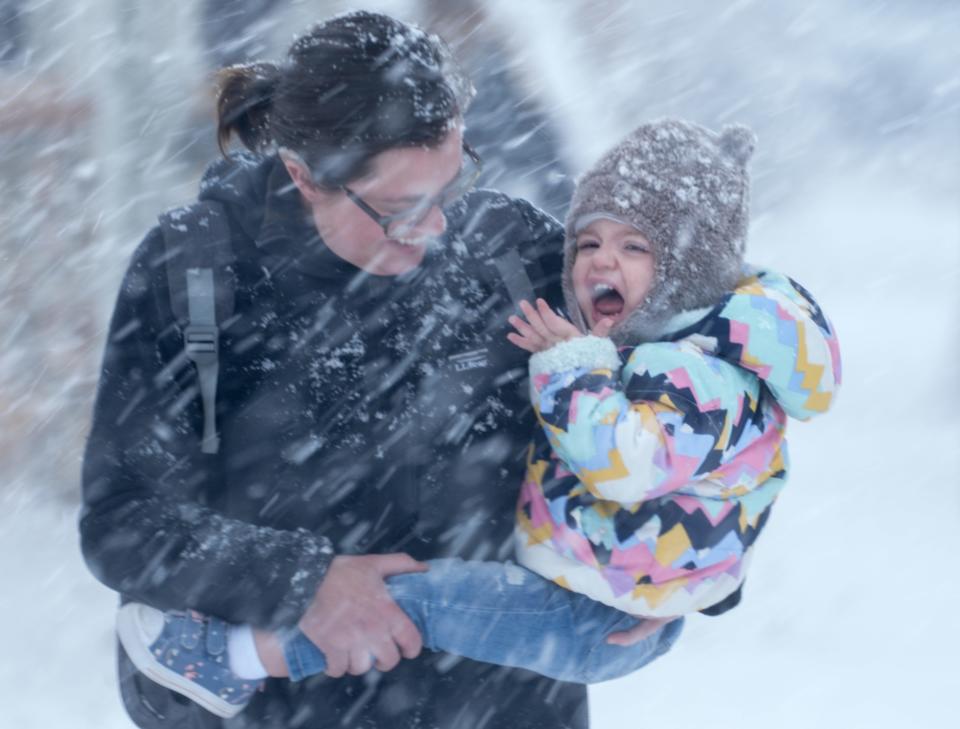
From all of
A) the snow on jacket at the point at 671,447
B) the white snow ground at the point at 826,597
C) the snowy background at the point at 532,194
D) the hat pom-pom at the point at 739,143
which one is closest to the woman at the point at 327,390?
the snow on jacket at the point at 671,447

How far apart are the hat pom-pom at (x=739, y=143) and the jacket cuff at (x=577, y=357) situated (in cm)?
50

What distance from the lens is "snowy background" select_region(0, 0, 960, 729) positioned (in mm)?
4574

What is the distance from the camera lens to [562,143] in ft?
23.0

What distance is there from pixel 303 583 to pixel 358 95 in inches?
31.0

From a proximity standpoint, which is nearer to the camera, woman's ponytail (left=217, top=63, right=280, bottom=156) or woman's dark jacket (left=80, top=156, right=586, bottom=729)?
woman's dark jacket (left=80, top=156, right=586, bottom=729)

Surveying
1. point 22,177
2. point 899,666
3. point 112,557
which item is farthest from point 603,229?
point 22,177

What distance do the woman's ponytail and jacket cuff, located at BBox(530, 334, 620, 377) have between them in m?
0.62

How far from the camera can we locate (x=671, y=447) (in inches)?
69.4

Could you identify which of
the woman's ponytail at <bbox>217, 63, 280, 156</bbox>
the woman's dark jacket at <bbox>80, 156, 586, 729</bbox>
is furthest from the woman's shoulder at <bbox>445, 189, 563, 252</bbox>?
the woman's ponytail at <bbox>217, 63, 280, 156</bbox>

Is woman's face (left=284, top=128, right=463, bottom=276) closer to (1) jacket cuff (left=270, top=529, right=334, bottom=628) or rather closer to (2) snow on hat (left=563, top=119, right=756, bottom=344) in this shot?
(2) snow on hat (left=563, top=119, right=756, bottom=344)

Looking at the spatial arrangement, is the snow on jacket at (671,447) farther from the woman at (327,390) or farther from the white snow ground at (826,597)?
the white snow ground at (826,597)

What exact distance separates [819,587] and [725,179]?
4.13 metres

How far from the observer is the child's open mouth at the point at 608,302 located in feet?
6.66

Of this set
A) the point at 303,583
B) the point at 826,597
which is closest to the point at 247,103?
the point at 303,583
